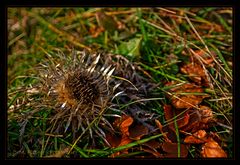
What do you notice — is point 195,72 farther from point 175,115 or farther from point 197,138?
point 197,138

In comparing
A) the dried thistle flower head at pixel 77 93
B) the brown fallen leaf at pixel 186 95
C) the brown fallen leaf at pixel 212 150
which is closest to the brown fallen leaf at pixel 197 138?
the brown fallen leaf at pixel 212 150

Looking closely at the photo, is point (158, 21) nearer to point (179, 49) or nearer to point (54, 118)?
point (179, 49)

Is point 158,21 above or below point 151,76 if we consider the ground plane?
above

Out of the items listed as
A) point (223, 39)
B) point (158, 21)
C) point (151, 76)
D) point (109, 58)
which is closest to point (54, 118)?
point (109, 58)

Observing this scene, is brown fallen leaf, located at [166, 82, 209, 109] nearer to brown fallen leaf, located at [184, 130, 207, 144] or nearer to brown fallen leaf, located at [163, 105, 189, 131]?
brown fallen leaf, located at [163, 105, 189, 131]

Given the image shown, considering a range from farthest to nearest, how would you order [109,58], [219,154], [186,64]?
[186,64] < [109,58] < [219,154]
